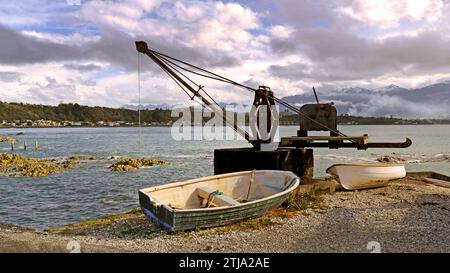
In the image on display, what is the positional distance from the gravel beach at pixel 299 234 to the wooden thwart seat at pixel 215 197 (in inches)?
38.1

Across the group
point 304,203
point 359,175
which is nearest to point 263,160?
point 304,203

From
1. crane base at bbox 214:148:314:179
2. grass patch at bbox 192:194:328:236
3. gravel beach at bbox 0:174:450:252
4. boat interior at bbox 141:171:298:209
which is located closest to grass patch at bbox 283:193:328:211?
grass patch at bbox 192:194:328:236

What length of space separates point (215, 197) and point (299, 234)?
348cm

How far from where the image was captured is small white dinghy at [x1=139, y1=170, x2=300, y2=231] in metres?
11.9

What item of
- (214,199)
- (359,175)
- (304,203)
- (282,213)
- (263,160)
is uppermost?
(263,160)

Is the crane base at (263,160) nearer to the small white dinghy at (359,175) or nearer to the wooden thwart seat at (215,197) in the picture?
the small white dinghy at (359,175)

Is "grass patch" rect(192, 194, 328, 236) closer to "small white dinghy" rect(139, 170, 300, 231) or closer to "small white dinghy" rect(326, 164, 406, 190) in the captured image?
"small white dinghy" rect(139, 170, 300, 231)

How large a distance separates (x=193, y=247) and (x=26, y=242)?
4.95m

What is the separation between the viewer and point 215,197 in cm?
1402

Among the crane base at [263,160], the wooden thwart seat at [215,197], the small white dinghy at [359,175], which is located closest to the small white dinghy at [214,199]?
the wooden thwart seat at [215,197]

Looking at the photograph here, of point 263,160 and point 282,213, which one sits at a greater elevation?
point 263,160

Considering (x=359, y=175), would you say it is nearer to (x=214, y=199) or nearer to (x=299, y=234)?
(x=214, y=199)
